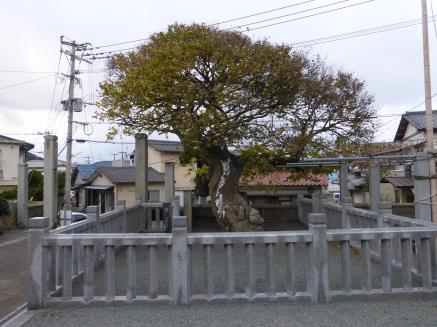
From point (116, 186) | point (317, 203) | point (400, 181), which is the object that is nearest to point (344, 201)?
point (317, 203)

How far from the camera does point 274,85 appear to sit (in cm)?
990

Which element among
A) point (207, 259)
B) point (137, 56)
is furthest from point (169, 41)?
point (207, 259)

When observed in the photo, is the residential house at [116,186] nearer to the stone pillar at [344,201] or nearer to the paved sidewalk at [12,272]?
the paved sidewalk at [12,272]

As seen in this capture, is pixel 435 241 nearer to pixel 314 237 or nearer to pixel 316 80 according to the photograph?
pixel 314 237

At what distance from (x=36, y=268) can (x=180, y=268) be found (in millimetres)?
1753

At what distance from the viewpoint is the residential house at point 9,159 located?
2362cm

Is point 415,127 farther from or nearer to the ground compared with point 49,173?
farther from the ground

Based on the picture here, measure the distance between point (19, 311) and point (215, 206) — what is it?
24.2 feet

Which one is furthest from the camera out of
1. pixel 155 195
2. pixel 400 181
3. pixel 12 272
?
pixel 155 195

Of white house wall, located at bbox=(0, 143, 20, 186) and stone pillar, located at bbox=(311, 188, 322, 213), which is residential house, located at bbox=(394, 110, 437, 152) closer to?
stone pillar, located at bbox=(311, 188, 322, 213)

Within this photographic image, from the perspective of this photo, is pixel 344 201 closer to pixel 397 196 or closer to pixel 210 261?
pixel 210 261

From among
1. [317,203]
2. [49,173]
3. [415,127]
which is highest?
[415,127]

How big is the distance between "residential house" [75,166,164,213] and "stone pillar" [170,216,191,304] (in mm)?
19921

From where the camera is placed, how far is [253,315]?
4.41 meters
